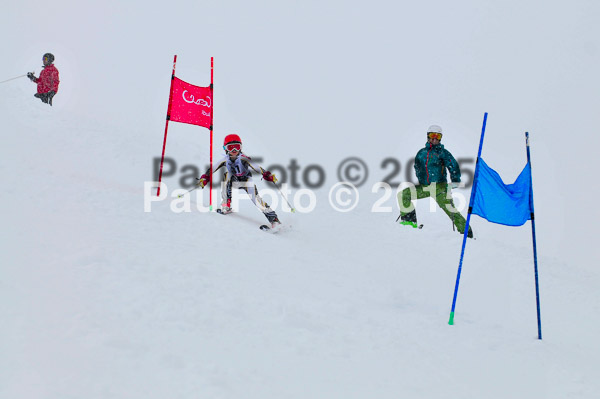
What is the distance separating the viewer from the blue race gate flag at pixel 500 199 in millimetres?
5379

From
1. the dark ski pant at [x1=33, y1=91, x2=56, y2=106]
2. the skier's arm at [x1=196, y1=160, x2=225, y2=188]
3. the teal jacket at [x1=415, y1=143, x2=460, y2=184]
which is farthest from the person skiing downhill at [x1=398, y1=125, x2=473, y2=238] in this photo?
the dark ski pant at [x1=33, y1=91, x2=56, y2=106]

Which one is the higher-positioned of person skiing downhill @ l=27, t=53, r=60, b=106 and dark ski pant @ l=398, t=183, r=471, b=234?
person skiing downhill @ l=27, t=53, r=60, b=106

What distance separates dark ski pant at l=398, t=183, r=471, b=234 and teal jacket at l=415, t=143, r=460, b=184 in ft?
0.55

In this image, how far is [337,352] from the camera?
3.96m

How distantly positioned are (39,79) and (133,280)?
47.7 ft

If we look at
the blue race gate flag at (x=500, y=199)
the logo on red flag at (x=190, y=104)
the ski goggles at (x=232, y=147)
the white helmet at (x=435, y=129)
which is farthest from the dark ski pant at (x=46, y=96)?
the blue race gate flag at (x=500, y=199)

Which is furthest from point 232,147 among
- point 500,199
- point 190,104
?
point 500,199

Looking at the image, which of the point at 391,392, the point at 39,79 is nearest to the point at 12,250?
the point at 391,392

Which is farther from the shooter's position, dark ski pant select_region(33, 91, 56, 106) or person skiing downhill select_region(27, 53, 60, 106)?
dark ski pant select_region(33, 91, 56, 106)

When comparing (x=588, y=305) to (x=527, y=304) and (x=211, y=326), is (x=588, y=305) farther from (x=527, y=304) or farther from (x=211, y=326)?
(x=211, y=326)

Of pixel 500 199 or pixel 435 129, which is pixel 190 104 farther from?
pixel 500 199

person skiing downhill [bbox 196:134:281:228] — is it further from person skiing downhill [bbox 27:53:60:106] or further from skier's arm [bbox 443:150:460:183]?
person skiing downhill [bbox 27:53:60:106]

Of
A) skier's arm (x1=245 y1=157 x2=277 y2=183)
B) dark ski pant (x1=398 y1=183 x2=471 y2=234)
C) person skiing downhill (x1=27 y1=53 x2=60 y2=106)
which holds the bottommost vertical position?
dark ski pant (x1=398 y1=183 x2=471 y2=234)

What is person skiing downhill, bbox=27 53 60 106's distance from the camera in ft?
51.2
